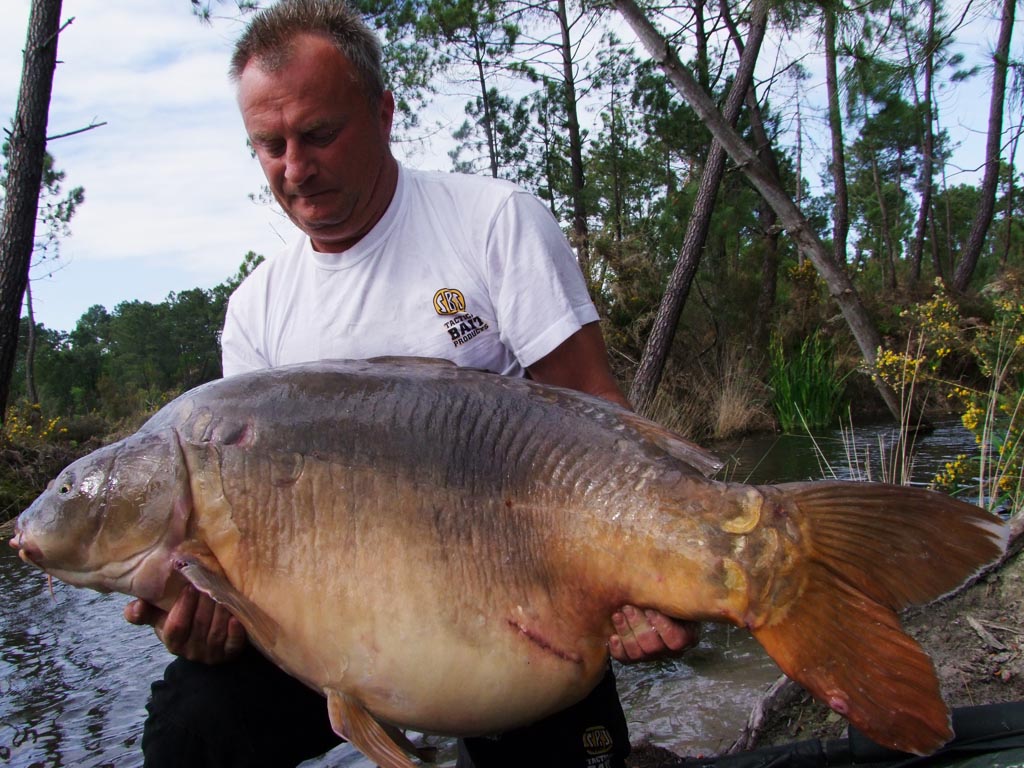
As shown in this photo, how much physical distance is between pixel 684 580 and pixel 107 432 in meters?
16.1

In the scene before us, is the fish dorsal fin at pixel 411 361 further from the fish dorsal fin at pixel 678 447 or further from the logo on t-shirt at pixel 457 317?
the fish dorsal fin at pixel 678 447

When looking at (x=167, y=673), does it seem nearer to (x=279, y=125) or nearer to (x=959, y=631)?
(x=279, y=125)

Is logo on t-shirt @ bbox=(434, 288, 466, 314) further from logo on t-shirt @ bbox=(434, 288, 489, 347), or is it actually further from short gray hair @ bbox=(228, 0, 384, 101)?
short gray hair @ bbox=(228, 0, 384, 101)

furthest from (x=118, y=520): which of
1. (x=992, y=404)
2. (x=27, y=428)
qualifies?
(x=27, y=428)

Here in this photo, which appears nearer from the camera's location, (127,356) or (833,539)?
(833,539)

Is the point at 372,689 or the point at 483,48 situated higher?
the point at 483,48

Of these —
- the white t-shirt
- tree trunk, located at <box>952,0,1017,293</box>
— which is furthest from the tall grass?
the white t-shirt

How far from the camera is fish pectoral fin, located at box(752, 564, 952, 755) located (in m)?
1.32

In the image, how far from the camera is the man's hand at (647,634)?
1.55 metres

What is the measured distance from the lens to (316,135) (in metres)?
2.10

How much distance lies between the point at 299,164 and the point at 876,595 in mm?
1663

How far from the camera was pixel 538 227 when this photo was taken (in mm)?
2156

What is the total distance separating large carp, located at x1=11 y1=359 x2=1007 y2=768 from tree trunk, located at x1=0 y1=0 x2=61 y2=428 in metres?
6.50

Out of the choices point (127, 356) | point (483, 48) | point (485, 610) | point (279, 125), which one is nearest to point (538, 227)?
point (279, 125)
